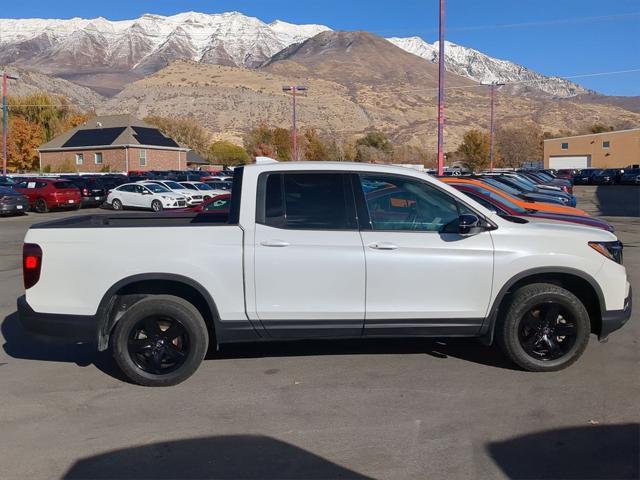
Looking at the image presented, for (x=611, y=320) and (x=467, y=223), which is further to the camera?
(x=611, y=320)

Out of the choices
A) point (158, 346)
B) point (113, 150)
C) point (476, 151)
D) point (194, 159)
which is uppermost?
point (113, 150)

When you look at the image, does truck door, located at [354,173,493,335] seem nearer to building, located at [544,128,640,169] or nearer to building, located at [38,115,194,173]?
building, located at [38,115,194,173]

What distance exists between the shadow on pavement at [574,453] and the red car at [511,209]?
3491mm

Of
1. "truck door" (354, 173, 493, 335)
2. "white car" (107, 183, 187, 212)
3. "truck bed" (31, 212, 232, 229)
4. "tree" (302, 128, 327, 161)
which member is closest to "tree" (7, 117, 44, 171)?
"tree" (302, 128, 327, 161)

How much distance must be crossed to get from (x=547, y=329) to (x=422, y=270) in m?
1.34

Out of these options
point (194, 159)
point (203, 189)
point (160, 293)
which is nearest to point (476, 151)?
point (194, 159)

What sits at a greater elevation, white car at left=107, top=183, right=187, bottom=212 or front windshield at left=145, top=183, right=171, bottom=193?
front windshield at left=145, top=183, right=171, bottom=193

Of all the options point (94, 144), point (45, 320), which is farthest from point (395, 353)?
point (94, 144)

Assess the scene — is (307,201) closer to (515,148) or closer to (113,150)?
(113,150)

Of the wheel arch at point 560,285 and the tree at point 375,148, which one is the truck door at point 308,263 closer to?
the wheel arch at point 560,285

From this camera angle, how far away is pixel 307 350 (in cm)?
712

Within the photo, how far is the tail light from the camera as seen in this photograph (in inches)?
236

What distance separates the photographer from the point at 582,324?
20.3 feet

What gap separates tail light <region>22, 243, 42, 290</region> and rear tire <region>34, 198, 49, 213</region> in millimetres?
27420
